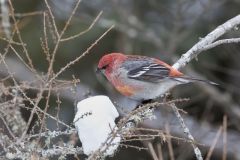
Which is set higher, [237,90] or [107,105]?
[107,105]

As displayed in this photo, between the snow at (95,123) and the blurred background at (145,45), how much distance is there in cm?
406

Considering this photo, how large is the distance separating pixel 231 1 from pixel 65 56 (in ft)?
9.88

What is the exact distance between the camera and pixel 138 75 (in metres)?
6.77

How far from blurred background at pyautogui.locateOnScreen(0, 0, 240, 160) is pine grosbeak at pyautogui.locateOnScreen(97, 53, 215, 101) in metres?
2.29

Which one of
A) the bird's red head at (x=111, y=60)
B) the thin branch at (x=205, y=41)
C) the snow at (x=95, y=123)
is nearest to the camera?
the snow at (x=95, y=123)

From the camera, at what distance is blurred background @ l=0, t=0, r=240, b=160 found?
9461 mm

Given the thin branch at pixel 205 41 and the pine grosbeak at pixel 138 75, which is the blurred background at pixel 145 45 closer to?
the pine grosbeak at pixel 138 75

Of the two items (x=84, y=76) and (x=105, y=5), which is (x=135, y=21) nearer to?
(x=105, y=5)

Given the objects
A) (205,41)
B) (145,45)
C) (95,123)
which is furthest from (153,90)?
(145,45)

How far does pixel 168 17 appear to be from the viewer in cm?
1073

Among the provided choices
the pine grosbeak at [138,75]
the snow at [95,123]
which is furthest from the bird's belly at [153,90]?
the snow at [95,123]

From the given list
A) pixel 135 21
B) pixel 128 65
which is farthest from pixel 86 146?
pixel 135 21

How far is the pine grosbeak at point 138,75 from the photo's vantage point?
652 centimetres

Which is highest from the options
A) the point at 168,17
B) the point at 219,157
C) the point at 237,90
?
the point at 168,17
